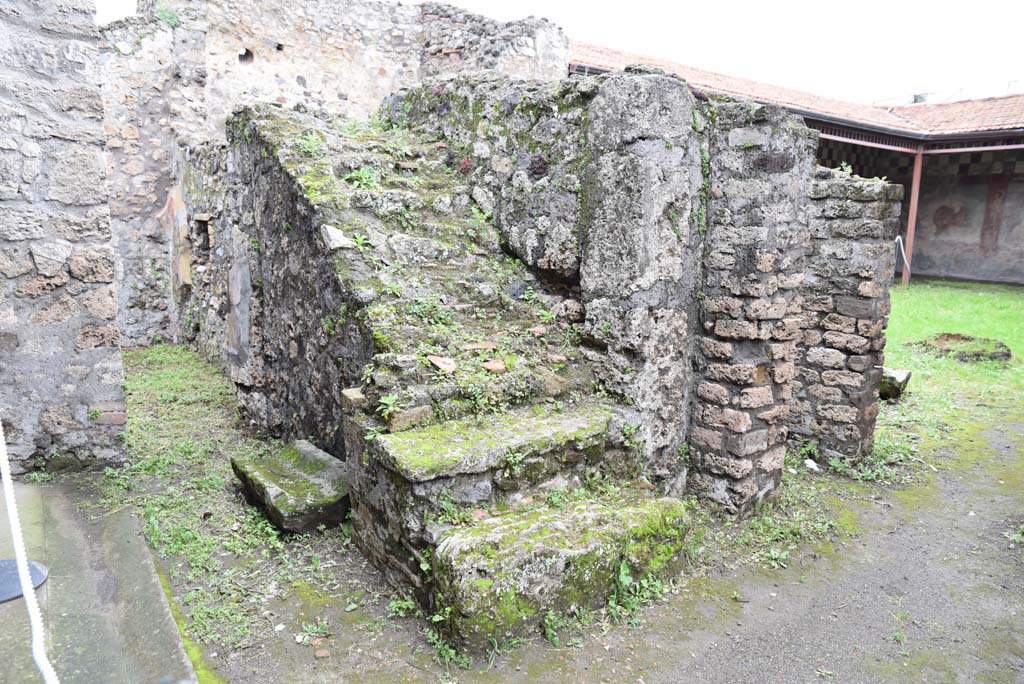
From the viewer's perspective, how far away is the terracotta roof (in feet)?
42.4

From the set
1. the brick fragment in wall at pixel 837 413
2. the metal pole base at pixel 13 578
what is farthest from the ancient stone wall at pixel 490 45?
the metal pole base at pixel 13 578

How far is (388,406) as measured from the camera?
3.28m

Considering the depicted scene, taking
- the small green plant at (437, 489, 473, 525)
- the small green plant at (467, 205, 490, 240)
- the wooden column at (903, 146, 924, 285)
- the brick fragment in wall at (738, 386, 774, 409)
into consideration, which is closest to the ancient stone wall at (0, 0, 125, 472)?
the small green plant at (467, 205, 490, 240)

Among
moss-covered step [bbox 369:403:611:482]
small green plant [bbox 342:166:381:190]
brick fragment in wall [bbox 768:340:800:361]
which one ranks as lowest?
moss-covered step [bbox 369:403:611:482]

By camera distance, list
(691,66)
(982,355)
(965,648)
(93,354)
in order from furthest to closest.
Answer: (691,66), (982,355), (93,354), (965,648)

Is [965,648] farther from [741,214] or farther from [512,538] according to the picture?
[741,214]

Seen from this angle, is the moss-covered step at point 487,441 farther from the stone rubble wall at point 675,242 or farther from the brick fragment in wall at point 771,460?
the brick fragment in wall at point 771,460

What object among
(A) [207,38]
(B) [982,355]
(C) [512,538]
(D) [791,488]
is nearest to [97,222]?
(C) [512,538]

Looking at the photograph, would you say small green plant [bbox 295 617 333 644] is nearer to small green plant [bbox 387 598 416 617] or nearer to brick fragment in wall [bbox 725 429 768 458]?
small green plant [bbox 387 598 416 617]

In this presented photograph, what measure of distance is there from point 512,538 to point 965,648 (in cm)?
219

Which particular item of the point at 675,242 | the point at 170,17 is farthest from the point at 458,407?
the point at 170,17

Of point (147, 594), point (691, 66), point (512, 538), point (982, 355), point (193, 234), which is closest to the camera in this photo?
point (147, 594)

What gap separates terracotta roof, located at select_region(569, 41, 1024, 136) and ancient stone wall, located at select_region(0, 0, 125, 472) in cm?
841

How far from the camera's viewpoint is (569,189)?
4070 mm
